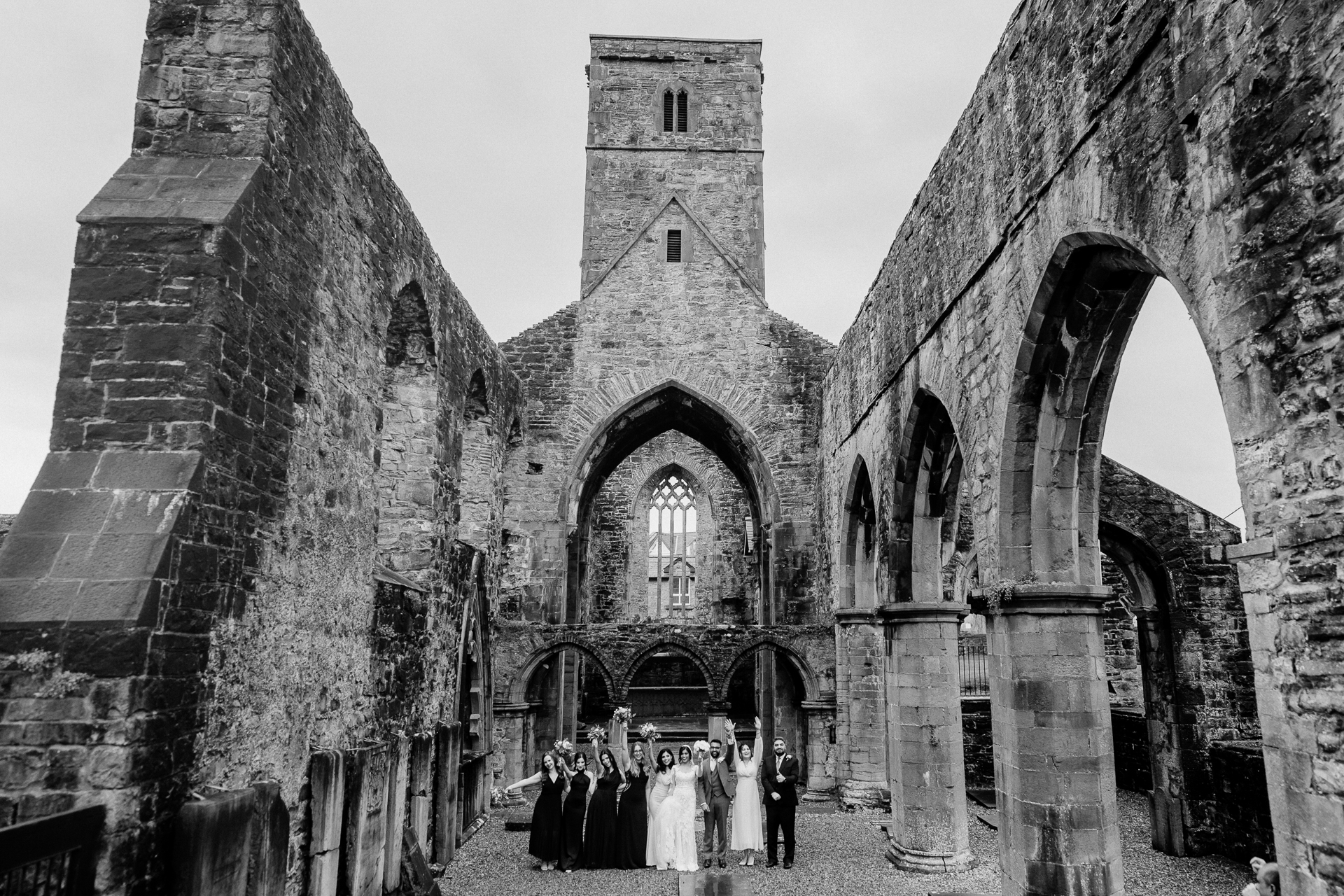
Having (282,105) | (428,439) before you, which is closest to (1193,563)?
(428,439)

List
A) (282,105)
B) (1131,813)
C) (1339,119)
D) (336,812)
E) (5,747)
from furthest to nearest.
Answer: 1. (1131,813)
2. (336,812)
3. (282,105)
4. (5,747)
5. (1339,119)

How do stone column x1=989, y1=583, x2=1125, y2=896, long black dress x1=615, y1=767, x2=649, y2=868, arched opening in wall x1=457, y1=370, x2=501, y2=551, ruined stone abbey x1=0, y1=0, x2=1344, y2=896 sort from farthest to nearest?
arched opening in wall x1=457, y1=370, x2=501, y2=551 < long black dress x1=615, y1=767, x2=649, y2=868 < stone column x1=989, y1=583, x2=1125, y2=896 < ruined stone abbey x1=0, y1=0, x2=1344, y2=896

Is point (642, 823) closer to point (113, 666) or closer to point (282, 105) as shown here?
point (113, 666)

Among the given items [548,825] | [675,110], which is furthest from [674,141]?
[548,825]

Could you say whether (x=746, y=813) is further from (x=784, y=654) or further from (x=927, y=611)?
(x=784, y=654)

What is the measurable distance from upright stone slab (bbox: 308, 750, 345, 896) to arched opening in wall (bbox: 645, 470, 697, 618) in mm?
16418

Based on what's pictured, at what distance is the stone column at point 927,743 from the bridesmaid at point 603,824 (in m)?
2.91

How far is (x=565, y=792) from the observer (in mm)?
10211

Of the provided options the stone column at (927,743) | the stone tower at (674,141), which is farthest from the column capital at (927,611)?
the stone tower at (674,141)

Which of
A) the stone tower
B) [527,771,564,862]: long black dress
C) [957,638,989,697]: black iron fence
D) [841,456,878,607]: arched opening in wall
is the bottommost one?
[527,771,564,862]: long black dress

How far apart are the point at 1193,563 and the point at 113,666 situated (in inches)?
381

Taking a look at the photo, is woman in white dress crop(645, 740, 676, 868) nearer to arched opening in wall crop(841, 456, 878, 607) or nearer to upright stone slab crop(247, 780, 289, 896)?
arched opening in wall crop(841, 456, 878, 607)

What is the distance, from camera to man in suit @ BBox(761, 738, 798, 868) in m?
9.36

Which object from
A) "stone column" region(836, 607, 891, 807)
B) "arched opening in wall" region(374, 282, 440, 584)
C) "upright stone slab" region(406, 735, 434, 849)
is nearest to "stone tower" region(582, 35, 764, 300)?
"stone column" region(836, 607, 891, 807)
